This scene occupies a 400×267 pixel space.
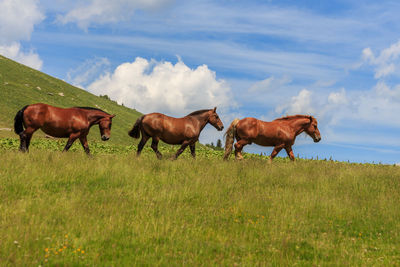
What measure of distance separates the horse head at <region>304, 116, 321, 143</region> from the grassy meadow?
539 centimetres

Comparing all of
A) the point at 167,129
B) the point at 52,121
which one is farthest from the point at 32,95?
the point at 167,129

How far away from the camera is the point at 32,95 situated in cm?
4416

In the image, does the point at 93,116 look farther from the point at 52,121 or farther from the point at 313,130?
the point at 313,130

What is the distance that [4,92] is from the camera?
4162 centimetres

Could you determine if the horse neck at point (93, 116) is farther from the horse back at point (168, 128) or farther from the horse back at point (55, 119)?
the horse back at point (168, 128)

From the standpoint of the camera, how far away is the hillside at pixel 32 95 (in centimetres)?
3824

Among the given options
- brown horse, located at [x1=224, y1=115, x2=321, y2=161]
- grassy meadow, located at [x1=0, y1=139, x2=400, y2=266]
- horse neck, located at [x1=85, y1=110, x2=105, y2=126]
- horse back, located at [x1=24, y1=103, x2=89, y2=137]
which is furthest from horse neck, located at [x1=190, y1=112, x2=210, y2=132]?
horse back, located at [x1=24, y1=103, x2=89, y2=137]

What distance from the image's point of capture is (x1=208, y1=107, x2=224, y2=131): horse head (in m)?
16.0

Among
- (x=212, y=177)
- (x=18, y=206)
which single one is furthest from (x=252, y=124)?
(x=18, y=206)

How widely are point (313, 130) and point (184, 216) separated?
11.8 m

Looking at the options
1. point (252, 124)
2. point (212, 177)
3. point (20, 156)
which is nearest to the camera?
point (212, 177)

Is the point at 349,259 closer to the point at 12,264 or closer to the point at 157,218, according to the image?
the point at 157,218

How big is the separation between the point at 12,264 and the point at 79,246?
1075 millimetres

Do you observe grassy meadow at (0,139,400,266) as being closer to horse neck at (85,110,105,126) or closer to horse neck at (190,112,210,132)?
horse neck at (85,110,105,126)
